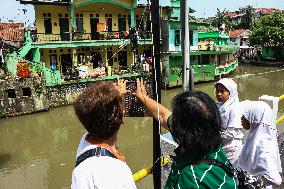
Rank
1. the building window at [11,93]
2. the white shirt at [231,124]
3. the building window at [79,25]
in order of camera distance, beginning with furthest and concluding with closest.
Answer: the building window at [79,25] → the building window at [11,93] → the white shirt at [231,124]

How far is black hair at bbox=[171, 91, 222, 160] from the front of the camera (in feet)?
5.62

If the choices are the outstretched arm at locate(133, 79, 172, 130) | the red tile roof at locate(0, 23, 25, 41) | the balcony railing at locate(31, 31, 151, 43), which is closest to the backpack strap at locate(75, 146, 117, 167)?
the outstretched arm at locate(133, 79, 172, 130)

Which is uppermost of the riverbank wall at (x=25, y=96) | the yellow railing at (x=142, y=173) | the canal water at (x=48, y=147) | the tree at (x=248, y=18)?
the tree at (x=248, y=18)

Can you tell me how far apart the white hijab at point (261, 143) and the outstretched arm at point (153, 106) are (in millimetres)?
883

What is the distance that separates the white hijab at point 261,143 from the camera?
2740 millimetres

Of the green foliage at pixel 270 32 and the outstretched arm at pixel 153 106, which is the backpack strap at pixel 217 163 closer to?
the outstretched arm at pixel 153 106

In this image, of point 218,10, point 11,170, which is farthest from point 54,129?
point 218,10

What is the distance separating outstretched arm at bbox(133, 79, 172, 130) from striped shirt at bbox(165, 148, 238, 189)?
759 millimetres

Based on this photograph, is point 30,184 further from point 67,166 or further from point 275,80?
point 275,80

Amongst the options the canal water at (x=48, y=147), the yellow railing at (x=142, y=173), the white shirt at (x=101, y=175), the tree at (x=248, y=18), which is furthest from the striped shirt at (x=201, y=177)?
the tree at (x=248, y=18)

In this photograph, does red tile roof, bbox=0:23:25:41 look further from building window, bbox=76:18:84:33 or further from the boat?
the boat

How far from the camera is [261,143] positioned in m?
2.81

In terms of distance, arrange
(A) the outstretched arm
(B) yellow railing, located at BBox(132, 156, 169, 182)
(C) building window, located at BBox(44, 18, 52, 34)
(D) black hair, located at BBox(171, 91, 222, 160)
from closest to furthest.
→ (D) black hair, located at BBox(171, 91, 222, 160) < (A) the outstretched arm < (B) yellow railing, located at BBox(132, 156, 169, 182) < (C) building window, located at BBox(44, 18, 52, 34)

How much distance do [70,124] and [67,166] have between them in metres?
4.94
